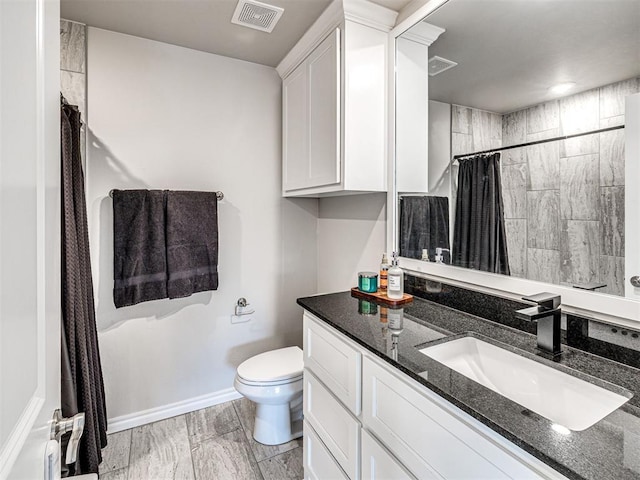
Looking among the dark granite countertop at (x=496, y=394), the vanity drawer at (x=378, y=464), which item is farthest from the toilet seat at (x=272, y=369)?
the vanity drawer at (x=378, y=464)

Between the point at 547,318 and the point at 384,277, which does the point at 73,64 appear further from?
the point at 547,318

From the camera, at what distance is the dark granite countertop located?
615 mm

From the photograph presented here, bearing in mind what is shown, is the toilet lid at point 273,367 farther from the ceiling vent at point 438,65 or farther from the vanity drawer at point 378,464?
the ceiling vent at point 438,65

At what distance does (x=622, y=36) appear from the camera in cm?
96

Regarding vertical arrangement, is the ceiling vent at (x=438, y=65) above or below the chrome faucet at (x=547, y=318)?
above

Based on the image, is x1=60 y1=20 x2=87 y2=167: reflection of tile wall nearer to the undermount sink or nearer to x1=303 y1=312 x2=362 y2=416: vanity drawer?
x1=303 y1=312 x2=362 y2=416: vanity drawer

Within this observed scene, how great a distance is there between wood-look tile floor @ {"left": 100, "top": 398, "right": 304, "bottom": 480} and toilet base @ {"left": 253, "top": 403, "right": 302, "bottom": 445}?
0.03 m

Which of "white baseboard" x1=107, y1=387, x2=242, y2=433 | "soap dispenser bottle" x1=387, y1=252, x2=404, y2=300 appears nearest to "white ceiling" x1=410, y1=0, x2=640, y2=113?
"soap dispenser bottle" x1=387, y1=252, x2=404, y2=300

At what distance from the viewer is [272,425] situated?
1.94m

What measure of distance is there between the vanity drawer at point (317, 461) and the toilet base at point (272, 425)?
1.27 ft

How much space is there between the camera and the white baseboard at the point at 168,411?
205 cm

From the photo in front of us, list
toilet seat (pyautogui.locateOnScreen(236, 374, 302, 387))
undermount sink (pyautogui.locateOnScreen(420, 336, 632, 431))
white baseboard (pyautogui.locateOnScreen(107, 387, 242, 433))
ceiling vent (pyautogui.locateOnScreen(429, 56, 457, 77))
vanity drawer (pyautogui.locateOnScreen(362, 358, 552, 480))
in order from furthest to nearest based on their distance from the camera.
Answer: white baseboard (pyautogui.locateOnScreen(107, 387, 242, 433)) → toilet seat (pyautogui.locateOnScreen(236, 374, 302, 387)) → ceiling vent (pyautogui.locateOnScreen(429, 56, 457, 77)) → undermount sink (pyautogui.locateOnScreen(420, 336, 632, 431)) → vanity drawer (pyautogui.locateOnScreen(362, 358, 552, 480))
